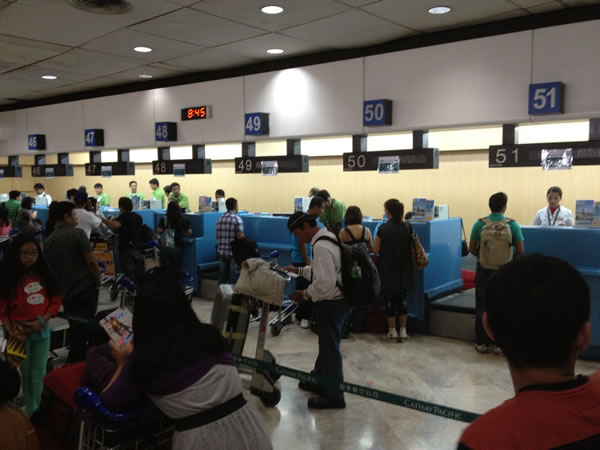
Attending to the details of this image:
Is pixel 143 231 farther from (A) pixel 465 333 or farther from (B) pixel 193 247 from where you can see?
(A) pixel 465 333

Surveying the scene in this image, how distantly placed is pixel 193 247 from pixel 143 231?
37.3 inches

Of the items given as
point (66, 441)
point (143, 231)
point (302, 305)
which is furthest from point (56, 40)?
point (66, 441)

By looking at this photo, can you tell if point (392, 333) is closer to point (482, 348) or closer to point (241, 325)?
point (482, 348)

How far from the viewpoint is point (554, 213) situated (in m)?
6.87

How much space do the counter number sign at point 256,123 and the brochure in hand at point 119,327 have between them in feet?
16.6

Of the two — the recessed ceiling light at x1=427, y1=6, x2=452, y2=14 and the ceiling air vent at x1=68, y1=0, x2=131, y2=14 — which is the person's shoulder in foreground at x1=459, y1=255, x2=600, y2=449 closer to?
the recessed ceiling light at x1=427, y1=6, x2=452, y2=14

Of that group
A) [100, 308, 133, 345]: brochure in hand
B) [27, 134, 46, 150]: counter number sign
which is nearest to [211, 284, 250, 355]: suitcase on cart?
[100, 308, 133, 345]: brochure in hand

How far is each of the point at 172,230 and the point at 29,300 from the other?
4274 millimetres

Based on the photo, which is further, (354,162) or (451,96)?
(354,162)

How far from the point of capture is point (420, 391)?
13.8 ft

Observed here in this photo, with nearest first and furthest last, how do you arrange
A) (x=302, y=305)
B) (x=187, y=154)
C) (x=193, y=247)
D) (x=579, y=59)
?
(x=579, y=59) < (x=302, y=305) < (x=193, y=247) < (x=187, y=154)

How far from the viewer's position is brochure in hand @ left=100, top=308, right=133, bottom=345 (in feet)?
7.20

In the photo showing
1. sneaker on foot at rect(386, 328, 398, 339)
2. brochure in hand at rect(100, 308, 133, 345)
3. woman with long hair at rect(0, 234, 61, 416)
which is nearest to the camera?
brochure in hand at rect(100, 308, 133, 345)

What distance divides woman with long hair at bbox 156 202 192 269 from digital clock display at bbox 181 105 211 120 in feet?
4.51
